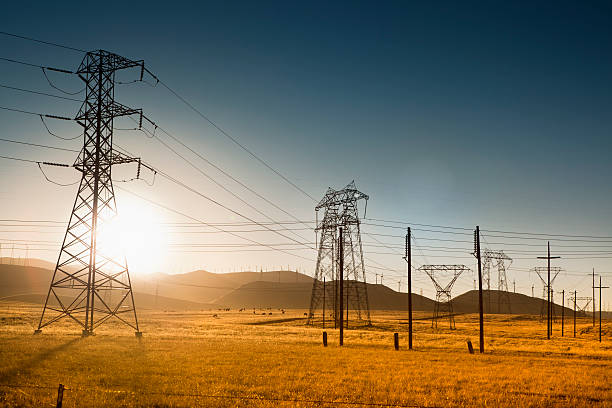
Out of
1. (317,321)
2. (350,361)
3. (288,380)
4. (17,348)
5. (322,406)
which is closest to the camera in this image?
(322,406)

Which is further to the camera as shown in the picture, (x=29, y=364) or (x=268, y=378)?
(x=268, y=378)

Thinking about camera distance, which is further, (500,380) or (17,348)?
(17,348)

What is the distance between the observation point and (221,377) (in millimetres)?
24828

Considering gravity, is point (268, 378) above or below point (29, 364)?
below

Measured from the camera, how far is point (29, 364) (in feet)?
80.6

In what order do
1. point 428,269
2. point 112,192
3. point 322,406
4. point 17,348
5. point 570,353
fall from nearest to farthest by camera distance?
point 322,406 < point 17,348 < point 112,192 < point 570,353 < point 428,269

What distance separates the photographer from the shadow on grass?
21.2 metres

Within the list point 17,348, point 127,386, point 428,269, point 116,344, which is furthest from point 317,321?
point 127,386

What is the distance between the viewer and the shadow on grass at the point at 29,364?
836 inches

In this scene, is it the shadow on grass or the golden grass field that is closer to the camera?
the golden grass field

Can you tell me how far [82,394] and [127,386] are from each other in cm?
293

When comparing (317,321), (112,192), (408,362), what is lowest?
(317,321)

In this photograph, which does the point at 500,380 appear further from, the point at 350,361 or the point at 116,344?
the point at 116,344

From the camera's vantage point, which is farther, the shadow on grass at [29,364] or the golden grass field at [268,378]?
the shadow on grass at [29,364]
